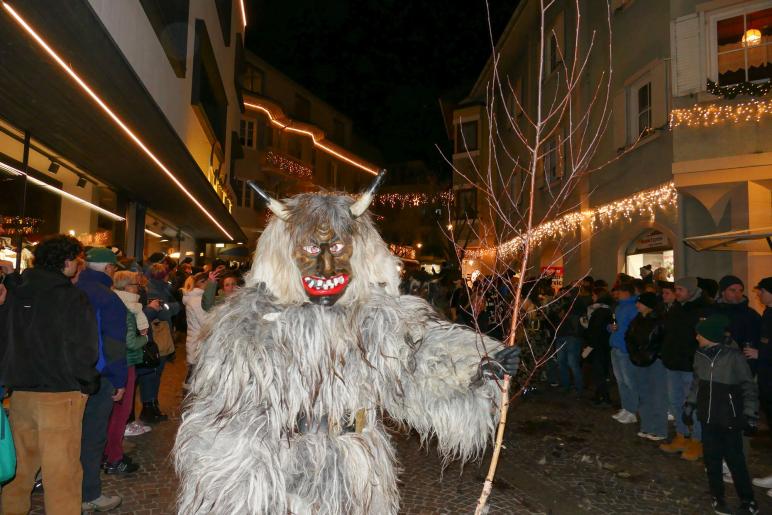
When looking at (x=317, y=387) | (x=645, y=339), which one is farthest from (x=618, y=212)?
(x=317, y=387)

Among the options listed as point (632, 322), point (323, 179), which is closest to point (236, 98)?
point (323, 179)

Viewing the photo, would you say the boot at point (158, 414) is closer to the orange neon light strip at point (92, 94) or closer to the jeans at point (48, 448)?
the jeans at point (48, 448)

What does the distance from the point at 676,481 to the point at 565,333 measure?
3835mm

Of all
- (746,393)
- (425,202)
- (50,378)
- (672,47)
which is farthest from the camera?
(425,202)

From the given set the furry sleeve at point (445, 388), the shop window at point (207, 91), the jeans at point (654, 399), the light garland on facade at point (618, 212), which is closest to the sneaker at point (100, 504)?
the furry sleeve at point (445, 388)

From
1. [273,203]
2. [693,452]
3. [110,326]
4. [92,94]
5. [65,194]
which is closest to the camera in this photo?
[273,203]

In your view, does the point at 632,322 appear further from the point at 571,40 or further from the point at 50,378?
the point at 571,40

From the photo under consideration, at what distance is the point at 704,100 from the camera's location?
29.9 ft

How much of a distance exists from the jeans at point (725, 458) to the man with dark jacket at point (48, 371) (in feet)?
15.5

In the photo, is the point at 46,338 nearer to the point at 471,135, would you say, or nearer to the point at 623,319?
the point at 623,319

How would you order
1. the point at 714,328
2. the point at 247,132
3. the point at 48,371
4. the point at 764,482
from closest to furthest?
the point at 48,371 < the point at 714,328 < the point at 764,482 < the point at 247,132

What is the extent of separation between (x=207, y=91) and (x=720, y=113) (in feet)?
40.7

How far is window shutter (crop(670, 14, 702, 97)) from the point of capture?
9.25 m

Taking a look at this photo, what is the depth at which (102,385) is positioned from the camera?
4074 mm
